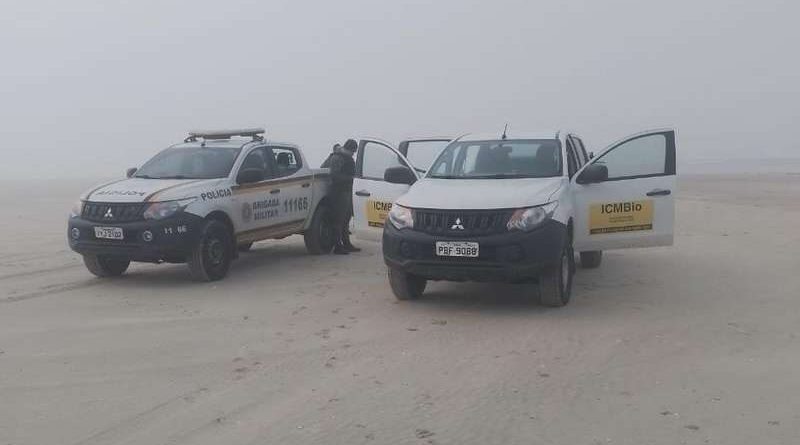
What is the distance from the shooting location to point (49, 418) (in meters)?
4.82

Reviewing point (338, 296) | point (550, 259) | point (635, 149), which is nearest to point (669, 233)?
point (635, 149)

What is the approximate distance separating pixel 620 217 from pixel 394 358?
12.0ft

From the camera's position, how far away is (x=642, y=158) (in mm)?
8570

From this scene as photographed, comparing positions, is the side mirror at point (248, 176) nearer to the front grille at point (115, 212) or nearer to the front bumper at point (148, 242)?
the front bumper at point (148, 242)

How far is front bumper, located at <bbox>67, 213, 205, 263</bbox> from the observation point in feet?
29.4

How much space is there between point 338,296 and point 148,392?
11.3 feet

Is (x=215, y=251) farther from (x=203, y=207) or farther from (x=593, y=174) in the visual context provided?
(x=593, y=174)

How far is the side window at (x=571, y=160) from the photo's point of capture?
861 cm

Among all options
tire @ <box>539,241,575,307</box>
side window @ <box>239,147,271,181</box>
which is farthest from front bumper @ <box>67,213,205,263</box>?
tire @ <box>539,241,575,307</box>

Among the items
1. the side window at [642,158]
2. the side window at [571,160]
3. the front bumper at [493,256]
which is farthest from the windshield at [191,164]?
the side window at [642,158]

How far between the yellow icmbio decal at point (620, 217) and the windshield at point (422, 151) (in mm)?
2872

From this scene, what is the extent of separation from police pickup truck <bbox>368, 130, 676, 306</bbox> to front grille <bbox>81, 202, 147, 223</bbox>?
2.57 metres

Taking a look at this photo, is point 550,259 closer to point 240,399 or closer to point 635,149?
point 635,149

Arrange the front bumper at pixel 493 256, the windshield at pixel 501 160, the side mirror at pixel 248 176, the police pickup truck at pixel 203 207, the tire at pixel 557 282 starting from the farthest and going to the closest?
1. the side mirror at pixel 248 176
2. the police pickup truck at pixel 203 207
3. the windshield at pixel 501 160
4. the tire at pixel 557 282
5. the front bumper at pixel 493 256
